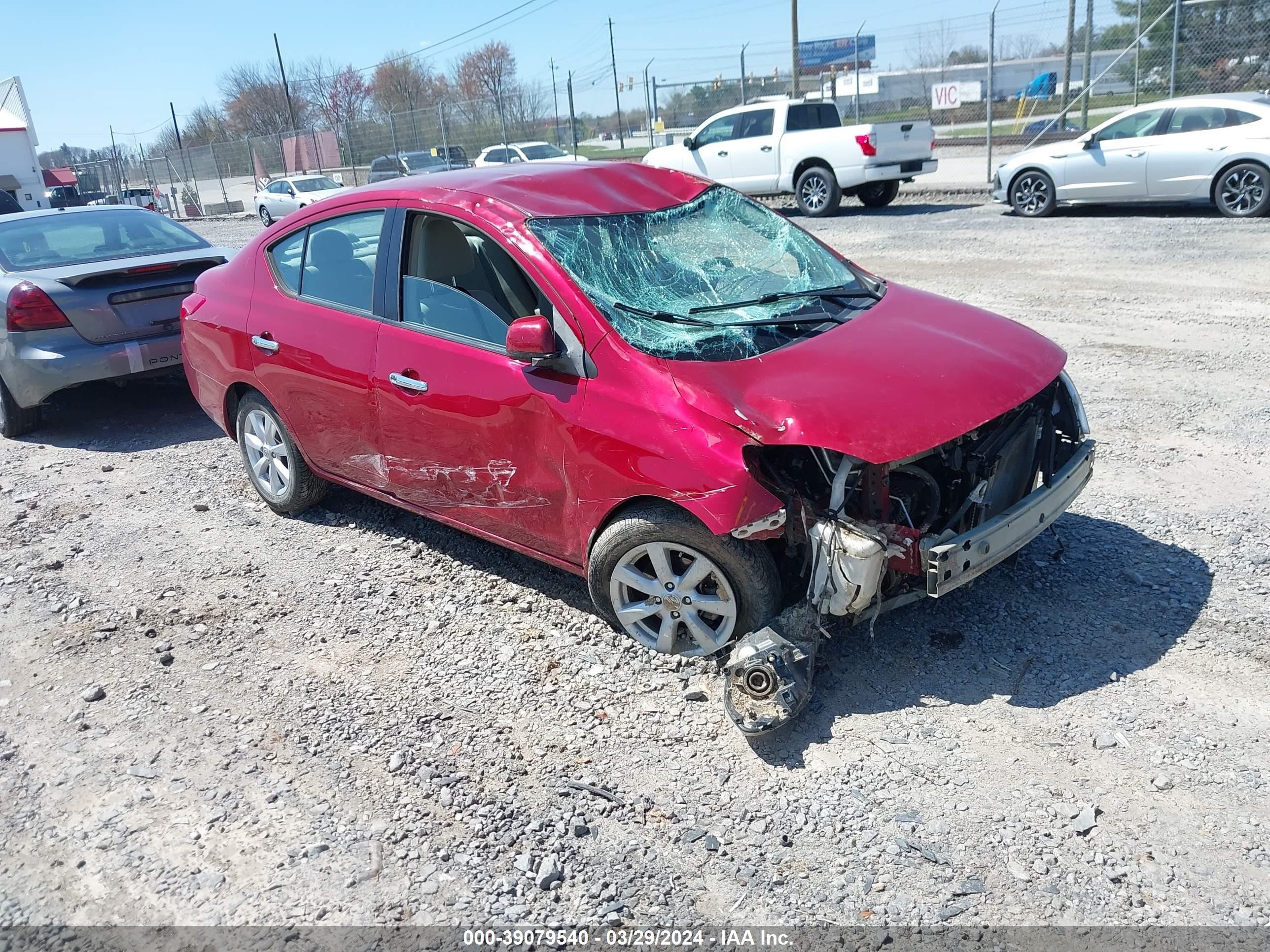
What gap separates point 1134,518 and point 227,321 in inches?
188

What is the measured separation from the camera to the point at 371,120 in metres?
34.5

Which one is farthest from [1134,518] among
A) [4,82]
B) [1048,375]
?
[4,82]

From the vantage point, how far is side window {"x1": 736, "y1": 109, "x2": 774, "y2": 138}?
17.4 meters

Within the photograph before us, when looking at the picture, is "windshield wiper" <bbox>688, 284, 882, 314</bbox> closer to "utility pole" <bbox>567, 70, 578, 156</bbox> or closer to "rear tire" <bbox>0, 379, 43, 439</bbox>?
"rear tire" <bbox>0, 379, 43, 439</bbox>

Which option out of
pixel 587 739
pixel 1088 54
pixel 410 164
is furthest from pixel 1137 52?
pixel 410 164

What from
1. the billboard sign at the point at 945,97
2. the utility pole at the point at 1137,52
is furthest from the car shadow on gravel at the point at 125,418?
the billboard sign at the point at 945,97

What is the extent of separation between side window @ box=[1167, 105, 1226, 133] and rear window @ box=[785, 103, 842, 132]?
17.5 ft

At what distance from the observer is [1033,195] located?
14.7 meters

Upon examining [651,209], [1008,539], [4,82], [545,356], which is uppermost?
[4,82]

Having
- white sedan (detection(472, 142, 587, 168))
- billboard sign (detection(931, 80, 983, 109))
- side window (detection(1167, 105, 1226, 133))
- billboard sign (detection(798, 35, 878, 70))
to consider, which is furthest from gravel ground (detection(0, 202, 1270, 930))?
billboard sign (detection(798, 35, 878, 70))

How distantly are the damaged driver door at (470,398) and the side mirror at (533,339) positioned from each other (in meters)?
0.11

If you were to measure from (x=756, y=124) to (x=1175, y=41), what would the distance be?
698cm

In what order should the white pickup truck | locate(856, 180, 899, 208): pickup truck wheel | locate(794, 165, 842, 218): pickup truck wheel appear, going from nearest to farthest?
the white pickup truck → locate(794, 165, 842, 218): pickup truck wheel → locate(856, 180, 899, 208): pickup truck wheel

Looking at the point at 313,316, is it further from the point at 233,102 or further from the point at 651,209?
the point at 233,102
